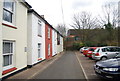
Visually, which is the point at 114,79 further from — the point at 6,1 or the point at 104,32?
the point at 104,32

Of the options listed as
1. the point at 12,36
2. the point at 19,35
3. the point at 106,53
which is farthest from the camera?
the point at 106,53

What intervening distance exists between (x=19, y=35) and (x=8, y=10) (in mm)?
1812

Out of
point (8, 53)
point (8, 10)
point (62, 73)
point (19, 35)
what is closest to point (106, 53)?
point (62, 73)

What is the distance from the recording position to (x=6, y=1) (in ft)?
25.0

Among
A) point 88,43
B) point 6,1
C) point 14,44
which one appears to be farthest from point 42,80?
point 88,43

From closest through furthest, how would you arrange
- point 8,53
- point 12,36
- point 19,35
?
point 8,53 < point 12,36 < point 19,35

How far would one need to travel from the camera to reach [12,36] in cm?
783

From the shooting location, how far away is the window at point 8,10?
24.6ft

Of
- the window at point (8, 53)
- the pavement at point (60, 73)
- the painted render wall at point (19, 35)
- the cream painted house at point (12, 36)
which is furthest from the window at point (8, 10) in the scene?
the pavement at point (60, 73)

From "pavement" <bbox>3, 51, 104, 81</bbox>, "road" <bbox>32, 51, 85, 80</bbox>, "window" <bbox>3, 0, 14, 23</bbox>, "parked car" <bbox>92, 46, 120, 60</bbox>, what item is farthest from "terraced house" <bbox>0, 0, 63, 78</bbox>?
"parked car" <bbox>92, 46, 120, 60</bbox>

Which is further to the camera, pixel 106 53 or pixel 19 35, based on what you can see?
pixel 106 53

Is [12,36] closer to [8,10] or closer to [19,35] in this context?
[19,35]

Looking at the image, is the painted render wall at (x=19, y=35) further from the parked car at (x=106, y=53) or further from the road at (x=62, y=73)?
the parked car at (x=106, y=53)

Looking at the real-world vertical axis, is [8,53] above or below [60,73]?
above
